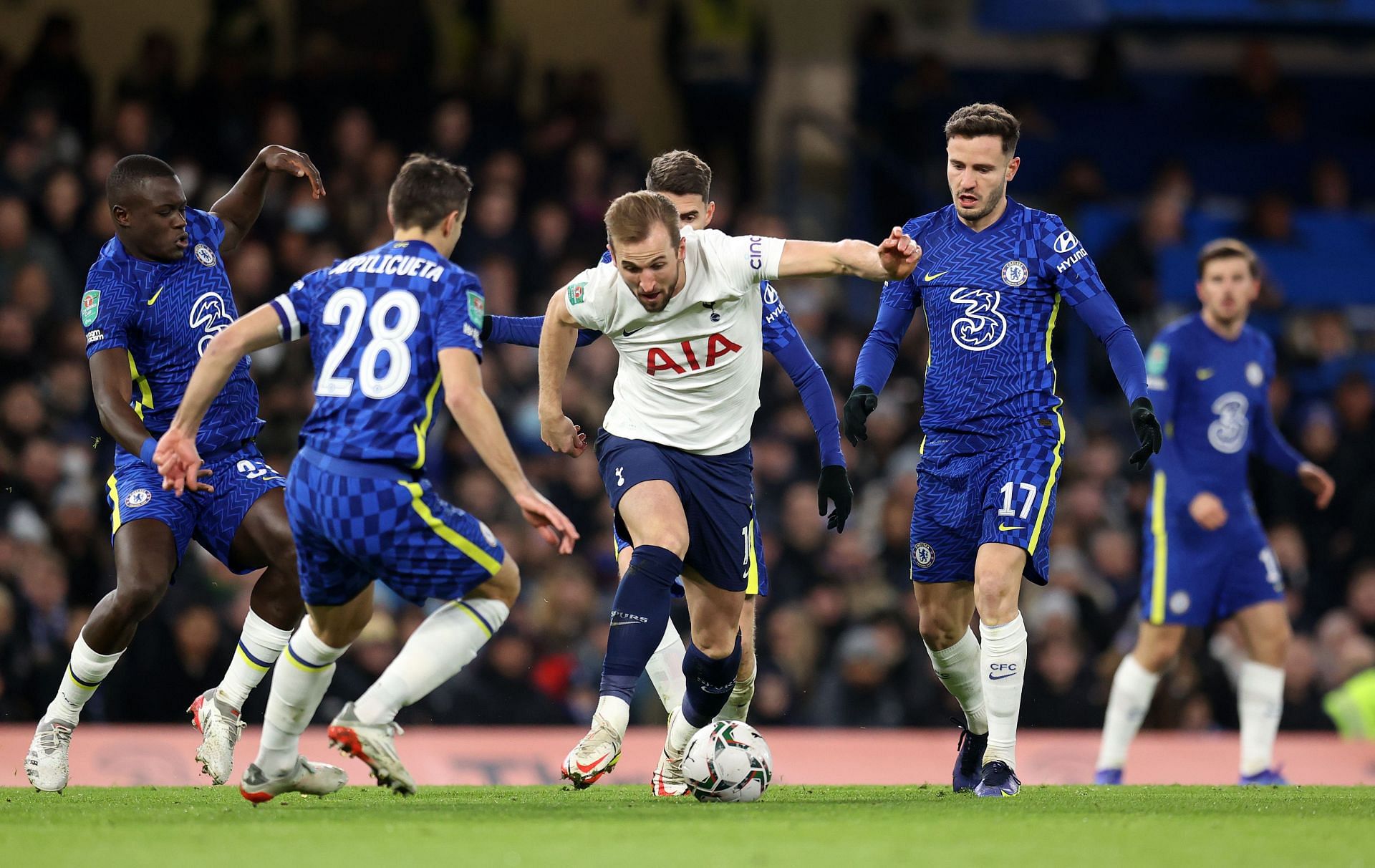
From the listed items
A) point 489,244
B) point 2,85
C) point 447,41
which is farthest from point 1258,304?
point 2,85

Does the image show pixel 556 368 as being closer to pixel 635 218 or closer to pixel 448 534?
pixel 635 218

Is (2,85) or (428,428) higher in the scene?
(2,85)

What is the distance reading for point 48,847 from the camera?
5.04m

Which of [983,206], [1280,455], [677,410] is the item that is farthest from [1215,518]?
[677,410]

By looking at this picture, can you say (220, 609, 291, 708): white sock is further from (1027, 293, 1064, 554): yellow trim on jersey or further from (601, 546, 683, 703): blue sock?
(1027, 293, 1064, 554): yellow trim on jersey

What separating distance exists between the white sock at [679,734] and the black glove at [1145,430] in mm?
2041

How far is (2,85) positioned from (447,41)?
15.9ft

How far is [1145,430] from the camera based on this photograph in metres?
6.68

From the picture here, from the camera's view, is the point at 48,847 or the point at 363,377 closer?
the point at 48,847

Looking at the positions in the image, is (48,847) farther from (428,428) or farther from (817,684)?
(817,684)

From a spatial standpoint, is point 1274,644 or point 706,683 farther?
point 1274,644

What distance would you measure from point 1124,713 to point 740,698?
2.70 metres

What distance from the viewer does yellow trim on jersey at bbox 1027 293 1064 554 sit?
6.91m

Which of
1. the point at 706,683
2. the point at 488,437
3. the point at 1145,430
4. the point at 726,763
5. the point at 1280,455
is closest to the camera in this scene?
the point at 488,437
